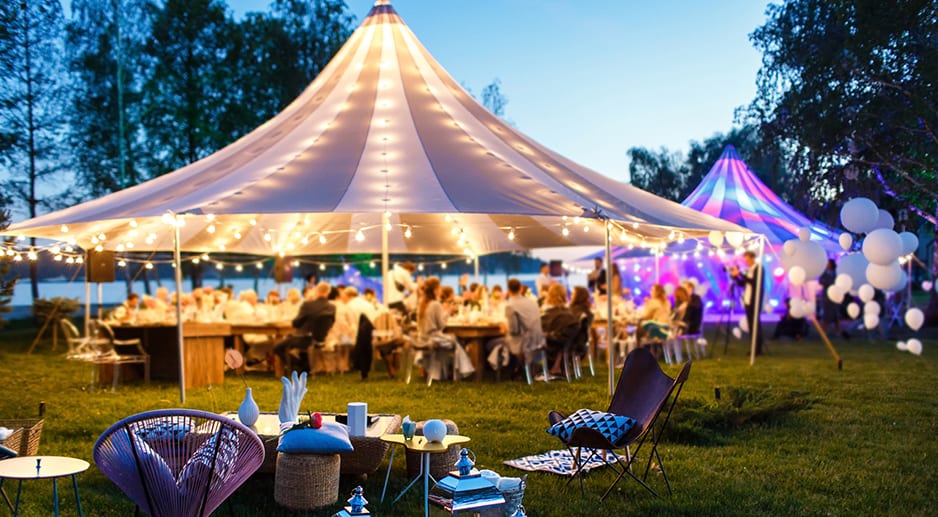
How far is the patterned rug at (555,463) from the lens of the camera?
17.8 feet

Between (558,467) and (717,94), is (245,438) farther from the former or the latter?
(717,94)

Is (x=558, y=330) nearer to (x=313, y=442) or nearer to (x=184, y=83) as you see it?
(x=313, y=442)

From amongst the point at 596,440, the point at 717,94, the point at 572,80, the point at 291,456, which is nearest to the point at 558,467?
the point at 596,440

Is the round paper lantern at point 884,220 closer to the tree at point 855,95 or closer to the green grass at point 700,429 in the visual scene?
the green grass at point 700,429

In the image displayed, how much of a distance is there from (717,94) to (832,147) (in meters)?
5.80

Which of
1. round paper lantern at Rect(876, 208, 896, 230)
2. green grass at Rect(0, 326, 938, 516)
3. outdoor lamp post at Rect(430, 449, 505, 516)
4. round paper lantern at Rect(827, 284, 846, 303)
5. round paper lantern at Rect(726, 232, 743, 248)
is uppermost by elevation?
round paper lantern at Rect(876, 208, 896, 230)

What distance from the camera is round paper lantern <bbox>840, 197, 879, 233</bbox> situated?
29.8 ft

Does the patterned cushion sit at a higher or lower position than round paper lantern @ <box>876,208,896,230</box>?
lower

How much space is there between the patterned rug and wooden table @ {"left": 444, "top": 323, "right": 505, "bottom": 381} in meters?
4.22

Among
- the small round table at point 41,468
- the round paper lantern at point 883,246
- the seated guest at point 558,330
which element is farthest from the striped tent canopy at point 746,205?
the small round table at point 41,468

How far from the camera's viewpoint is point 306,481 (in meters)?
4.61

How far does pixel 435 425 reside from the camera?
440cm

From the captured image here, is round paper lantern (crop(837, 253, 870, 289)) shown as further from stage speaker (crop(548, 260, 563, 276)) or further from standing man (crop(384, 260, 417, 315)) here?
standing man (crop(384, 260, 417, 315))

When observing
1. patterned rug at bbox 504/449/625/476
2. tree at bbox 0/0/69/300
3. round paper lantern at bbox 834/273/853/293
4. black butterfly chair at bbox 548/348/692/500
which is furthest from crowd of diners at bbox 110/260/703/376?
tree at bbox 0/0/69/300
